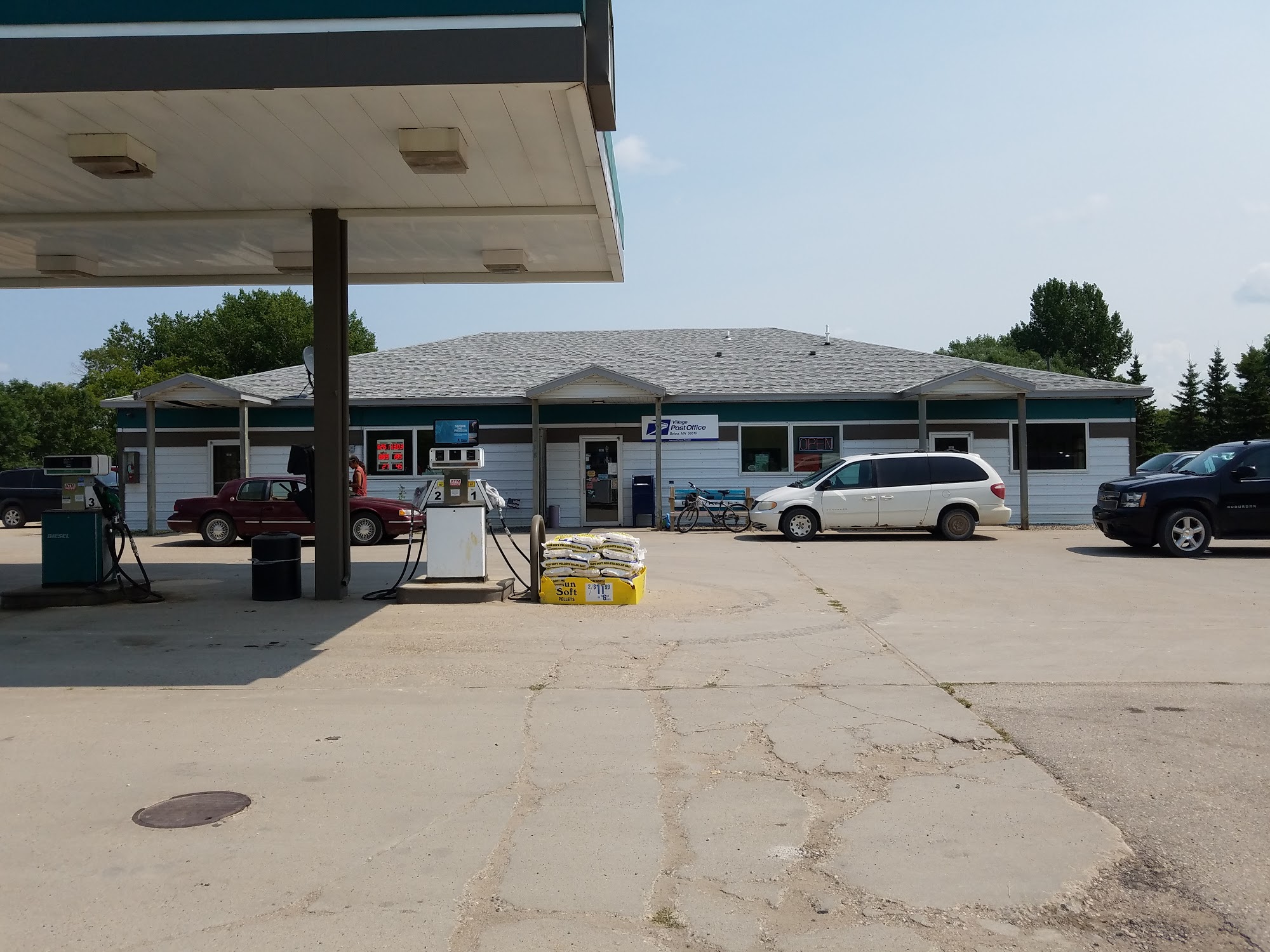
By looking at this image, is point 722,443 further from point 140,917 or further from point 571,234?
point 140,917

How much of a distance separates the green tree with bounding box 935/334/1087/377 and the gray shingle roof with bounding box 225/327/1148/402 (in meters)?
46.1

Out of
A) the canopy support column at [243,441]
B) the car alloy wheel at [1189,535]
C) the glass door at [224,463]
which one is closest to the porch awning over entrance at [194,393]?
the canopy support column at [243,441]

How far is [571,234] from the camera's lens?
1302 cm

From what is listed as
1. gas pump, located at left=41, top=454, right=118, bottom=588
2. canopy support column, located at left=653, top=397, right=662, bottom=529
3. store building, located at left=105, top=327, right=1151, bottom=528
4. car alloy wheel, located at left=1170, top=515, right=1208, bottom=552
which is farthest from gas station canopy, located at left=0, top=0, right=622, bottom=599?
store building, located at left=105, top=327, right=1151, bottom=528

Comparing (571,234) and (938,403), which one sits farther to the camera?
(938,403)

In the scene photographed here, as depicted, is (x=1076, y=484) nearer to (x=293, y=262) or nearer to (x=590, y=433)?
(x=590, y=433)

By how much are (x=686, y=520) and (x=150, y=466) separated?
502 inches

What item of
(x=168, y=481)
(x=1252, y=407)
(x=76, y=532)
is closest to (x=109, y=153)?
(x=76, y=532)

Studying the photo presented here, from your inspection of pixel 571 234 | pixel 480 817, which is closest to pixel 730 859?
pixel 480 817

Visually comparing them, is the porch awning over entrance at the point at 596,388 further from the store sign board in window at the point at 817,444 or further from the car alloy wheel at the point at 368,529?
the car alloy wheel at the point at 368,529

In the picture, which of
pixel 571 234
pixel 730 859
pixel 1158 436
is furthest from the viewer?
pixel 1158 436

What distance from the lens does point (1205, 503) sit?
16.1 meters

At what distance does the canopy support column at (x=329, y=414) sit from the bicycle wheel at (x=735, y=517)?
12.5 meters

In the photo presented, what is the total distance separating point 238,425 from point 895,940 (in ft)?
78.4
